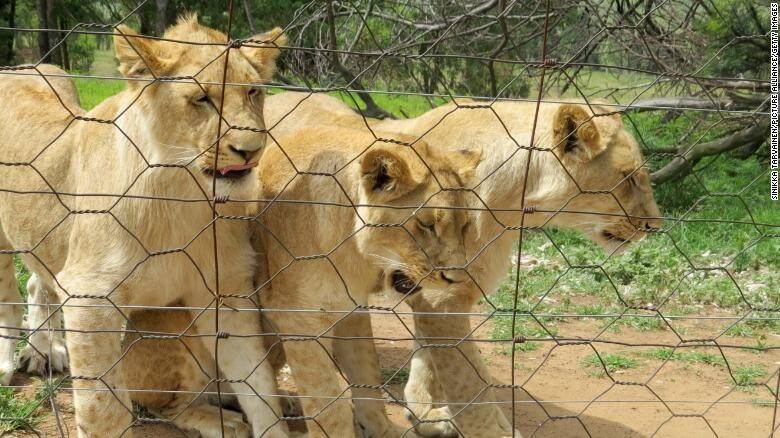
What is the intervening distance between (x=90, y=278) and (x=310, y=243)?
0.74m

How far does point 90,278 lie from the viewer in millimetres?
3082

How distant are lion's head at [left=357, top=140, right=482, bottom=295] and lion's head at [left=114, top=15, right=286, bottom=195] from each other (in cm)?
51

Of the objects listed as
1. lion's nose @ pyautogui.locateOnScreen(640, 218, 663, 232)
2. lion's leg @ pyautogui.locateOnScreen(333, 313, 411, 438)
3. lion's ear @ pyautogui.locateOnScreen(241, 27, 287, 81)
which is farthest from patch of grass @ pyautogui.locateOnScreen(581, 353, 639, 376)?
lion's ear @ pyautogui.locateOnScreen(241, 27, 287, 81)

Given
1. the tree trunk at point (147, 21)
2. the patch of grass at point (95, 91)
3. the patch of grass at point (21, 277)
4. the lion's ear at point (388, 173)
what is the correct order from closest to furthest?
the lion's ear at point (388, 173) → the patch of grass at point (21, 277) → the patch of grass at point (95, 91) → the tree trunk at point (147, 21)

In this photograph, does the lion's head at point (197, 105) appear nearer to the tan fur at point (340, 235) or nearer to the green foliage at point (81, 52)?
the tan fur at point (340, 235)

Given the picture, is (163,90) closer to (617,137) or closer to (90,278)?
(90,278)

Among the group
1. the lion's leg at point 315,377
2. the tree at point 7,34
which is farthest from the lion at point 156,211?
the tree at point 7,34

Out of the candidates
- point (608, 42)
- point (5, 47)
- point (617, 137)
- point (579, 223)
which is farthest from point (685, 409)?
point (5, 47)

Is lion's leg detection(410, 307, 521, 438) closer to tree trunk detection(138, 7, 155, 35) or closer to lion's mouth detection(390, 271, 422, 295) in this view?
lion's mouth detection(390, 271, 422, 295)

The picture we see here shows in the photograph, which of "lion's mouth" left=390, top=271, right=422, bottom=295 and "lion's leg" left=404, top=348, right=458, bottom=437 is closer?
"lion's mouth" left=390, top=271, right=422, bottom=295

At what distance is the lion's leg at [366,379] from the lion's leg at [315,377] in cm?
44

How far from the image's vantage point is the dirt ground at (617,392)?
3783 mm

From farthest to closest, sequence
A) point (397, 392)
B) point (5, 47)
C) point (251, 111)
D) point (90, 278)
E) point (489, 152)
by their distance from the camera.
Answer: point (5, 47)
point (397, 392)
point (489, 152)
point (90, 278)
point (251, 111)

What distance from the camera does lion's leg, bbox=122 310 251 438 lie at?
3.49 meters
